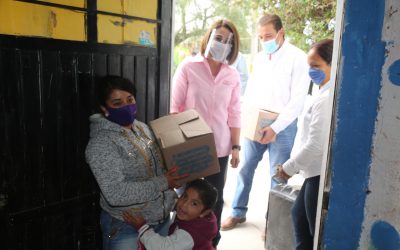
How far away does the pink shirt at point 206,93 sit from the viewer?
7.75 ft

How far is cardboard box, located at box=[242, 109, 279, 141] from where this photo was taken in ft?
9.33

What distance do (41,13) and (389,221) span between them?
1583mm

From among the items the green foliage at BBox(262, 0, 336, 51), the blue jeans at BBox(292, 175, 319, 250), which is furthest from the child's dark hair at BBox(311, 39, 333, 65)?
the green foliage at BBox(262, 0, 336, 51)

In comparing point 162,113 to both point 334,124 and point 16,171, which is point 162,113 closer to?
point 16,171

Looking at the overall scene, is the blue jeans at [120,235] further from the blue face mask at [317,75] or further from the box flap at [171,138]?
the blue face mask at [317,75]

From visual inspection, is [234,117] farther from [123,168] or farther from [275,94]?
[123,168]

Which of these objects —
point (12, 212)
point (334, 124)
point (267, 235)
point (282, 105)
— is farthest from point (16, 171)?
point (282, 105)

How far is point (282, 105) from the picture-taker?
118 inches

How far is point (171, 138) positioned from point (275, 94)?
1.54 meters

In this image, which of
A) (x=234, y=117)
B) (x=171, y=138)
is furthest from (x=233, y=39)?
(x=171, y=138)

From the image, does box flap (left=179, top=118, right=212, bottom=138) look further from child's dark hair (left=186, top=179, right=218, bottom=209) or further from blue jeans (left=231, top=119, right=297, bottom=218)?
blue jeans (left=231, top=119, right=297, bottom=218)

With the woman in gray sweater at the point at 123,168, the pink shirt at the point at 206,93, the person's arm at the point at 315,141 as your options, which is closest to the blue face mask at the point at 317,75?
the person's arm at the point at 315,141

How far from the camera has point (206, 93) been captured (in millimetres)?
2367

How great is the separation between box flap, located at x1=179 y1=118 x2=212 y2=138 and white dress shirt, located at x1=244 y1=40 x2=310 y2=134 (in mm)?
1199
